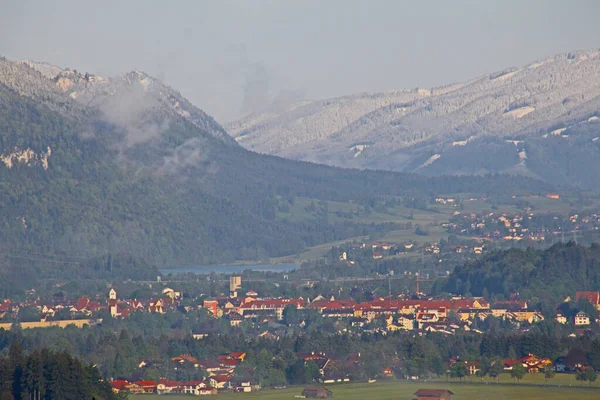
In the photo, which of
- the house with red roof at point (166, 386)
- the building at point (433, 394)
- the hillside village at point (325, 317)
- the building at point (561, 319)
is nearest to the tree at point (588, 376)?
the hillside village at point (325, 317)

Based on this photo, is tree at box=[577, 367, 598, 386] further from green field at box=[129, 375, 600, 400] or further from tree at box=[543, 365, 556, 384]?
tree at box=[543, 365, 556, 384]

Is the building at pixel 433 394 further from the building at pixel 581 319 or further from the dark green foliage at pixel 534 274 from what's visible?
the dark green foliage at pixel 534 274

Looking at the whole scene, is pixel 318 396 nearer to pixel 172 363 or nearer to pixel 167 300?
pixel 172 363

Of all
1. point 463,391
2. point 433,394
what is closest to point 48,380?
point 433,394

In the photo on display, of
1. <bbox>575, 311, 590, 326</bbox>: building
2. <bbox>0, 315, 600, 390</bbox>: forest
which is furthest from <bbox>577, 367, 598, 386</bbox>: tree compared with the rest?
<bbox>575, 311, 590, 326</bbox>: building

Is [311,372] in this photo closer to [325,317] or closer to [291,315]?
[325,317]

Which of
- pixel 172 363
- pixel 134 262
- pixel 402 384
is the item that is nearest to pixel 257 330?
pixel 172 363
